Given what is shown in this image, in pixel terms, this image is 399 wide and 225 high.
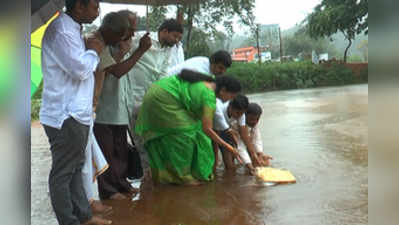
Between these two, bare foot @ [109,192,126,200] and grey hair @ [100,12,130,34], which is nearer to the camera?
grey hair @ [100,12,130,34]

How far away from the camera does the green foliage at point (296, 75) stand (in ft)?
65.2

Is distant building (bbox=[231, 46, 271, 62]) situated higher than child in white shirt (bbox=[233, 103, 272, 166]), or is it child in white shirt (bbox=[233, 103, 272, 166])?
distant building (bbox=[231, 46, 271, 62])

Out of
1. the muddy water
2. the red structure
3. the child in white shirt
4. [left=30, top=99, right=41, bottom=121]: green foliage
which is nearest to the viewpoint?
the muddy water

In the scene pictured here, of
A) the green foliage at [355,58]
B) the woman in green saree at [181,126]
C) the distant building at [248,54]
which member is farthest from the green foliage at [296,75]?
A: the woman in green saree at [181,126]

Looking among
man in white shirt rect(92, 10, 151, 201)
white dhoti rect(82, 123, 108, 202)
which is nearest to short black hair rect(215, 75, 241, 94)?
man in white shirt rect(92, 10, 151, 201)

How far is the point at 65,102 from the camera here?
7.34 ft

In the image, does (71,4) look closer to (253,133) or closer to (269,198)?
(269,198)

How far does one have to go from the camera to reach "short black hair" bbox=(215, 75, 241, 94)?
3650 millimetres

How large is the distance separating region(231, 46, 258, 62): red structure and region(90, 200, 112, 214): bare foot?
760 inches

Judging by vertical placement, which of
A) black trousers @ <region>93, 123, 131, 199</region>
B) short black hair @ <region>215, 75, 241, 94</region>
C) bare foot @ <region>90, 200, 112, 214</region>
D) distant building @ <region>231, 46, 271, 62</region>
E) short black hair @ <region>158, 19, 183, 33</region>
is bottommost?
bare foot @ <region>90, 200, 112, 214</region>

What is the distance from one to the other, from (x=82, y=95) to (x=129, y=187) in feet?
4.99

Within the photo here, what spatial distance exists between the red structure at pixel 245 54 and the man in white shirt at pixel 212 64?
1834 cm

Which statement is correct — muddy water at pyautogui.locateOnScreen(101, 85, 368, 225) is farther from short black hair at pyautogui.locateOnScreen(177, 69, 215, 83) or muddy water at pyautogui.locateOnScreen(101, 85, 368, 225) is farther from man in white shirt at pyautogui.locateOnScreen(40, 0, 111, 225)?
short black hair at pyautogui.locateOnScreen(177, 69, 215, 83)

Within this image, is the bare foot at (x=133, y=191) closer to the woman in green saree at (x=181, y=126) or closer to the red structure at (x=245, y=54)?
the woman in green saree at (x=181, y=126)
